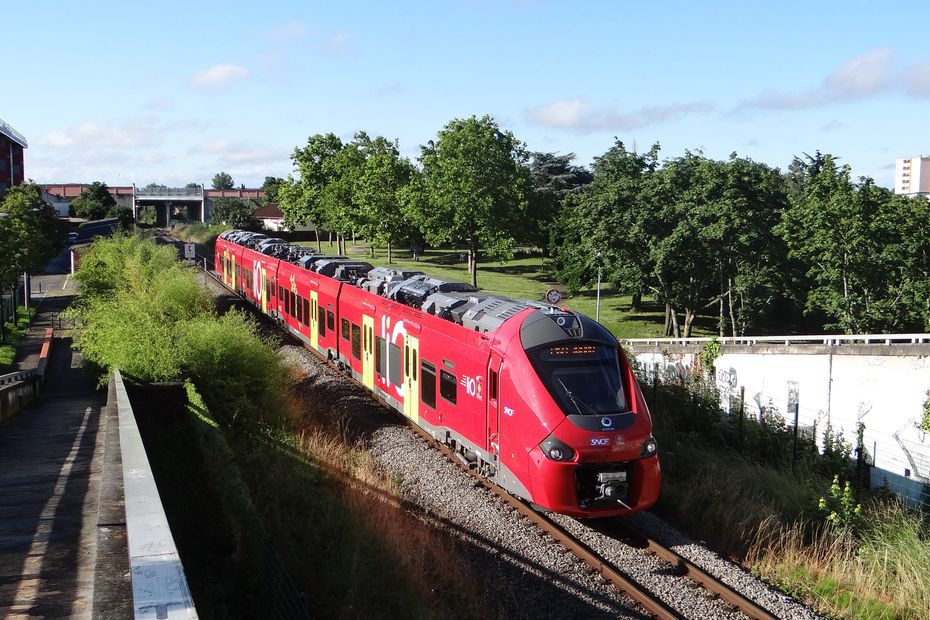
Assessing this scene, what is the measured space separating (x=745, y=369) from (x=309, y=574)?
17.7 meters

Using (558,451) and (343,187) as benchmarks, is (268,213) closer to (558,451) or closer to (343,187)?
(343,187)

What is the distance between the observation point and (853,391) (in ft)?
70.2

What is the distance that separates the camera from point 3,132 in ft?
263

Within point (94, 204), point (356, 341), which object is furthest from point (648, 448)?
point (94, 204)

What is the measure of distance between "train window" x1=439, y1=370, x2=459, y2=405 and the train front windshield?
304 cm

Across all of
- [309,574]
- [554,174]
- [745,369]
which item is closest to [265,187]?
[554,174]

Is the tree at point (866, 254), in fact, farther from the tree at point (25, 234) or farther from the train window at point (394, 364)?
the tree at point (25, 234)

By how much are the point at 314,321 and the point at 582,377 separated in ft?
54.5

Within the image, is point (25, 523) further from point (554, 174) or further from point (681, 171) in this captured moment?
point (554, 174)

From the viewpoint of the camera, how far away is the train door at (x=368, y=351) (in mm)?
20562

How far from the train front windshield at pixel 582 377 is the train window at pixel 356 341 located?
10.1 m

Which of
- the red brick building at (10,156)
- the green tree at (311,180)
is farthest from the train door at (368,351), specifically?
the red brick building at (10,156)

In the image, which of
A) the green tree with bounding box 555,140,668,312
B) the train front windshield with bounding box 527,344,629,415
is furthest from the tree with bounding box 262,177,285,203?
the train front windshield with bounding box 527,344,629,415

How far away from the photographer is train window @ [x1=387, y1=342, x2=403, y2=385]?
18531 millimetres
